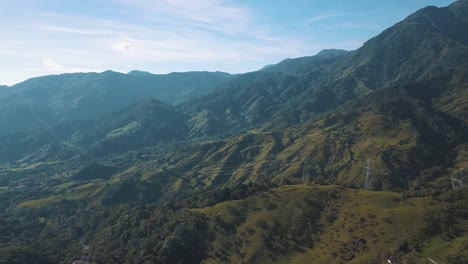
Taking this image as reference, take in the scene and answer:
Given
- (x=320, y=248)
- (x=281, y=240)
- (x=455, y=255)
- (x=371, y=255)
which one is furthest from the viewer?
(x=281, y=240)

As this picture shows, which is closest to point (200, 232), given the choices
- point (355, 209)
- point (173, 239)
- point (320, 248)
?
point (173, 239)

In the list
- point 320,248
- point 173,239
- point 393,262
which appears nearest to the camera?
point 393,262

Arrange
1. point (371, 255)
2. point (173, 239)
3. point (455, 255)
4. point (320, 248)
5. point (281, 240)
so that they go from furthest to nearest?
point (173, 239) < point (281, 240) < point (320, 248) < point (371, 255) < point (455, 255)

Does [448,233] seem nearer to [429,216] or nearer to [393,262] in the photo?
[429,216]

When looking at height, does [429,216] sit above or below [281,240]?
above

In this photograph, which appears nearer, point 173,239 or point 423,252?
point 423,252

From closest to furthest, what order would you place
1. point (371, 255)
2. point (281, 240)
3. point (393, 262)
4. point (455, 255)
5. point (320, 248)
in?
1. point (455, 255)
2. point (393, 262)
3. point (371, 255)
4. point (320, 248)
5. point (281, 240)

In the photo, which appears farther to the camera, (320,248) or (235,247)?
(235,247)

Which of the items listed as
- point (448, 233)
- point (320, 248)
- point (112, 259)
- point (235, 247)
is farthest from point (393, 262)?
point (112, 259)

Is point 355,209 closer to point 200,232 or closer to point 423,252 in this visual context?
point 423,252
